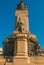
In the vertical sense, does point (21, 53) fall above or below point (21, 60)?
above

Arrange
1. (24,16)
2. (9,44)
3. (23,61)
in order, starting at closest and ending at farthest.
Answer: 1. (23,61)
2. (9,44)
3. (24,16)

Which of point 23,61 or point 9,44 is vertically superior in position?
point 9,44

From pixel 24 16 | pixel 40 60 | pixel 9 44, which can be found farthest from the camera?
pixel 24 16

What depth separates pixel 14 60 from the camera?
2316 centimetres

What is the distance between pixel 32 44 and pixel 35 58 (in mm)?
11148

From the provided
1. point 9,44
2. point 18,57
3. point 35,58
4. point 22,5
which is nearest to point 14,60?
point 18,57

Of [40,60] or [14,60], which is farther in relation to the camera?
[40,60]

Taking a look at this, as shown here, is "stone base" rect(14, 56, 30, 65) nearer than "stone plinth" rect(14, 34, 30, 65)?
Yes

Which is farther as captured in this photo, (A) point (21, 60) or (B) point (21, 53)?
(B) point (21, 53)

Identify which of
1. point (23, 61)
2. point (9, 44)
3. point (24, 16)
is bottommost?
point (23, 61)

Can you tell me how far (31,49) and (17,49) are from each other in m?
14.3

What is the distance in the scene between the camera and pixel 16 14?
4775 cm

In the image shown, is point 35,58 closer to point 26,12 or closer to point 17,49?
point 17,49

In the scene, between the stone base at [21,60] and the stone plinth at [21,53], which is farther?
the stone plinth at [21,53]
